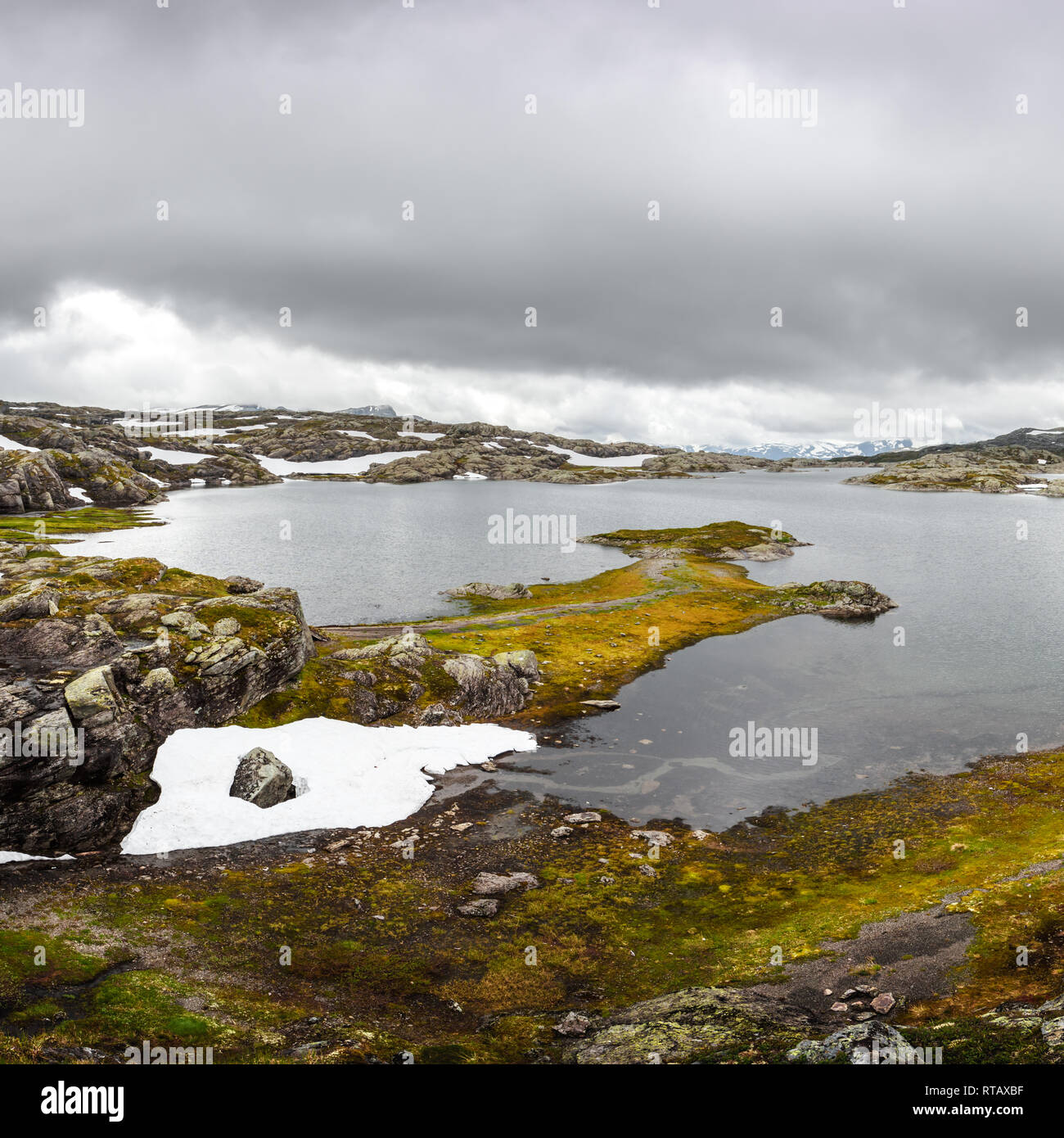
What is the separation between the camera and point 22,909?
2275cm

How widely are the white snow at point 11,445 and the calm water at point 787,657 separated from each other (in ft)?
263

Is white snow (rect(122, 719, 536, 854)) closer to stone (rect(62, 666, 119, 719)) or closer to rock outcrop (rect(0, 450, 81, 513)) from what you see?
stone (rect(62, 666, 119, 719))

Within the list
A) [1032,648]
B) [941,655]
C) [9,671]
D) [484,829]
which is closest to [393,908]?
[484,829]

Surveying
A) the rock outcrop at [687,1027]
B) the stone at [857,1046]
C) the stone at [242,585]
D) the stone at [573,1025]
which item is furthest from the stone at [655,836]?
the stone at [242,585]

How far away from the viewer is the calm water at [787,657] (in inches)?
1590

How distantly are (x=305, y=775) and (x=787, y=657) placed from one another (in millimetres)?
47016

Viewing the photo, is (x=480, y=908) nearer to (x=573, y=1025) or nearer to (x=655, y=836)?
(x=573, y=1025)

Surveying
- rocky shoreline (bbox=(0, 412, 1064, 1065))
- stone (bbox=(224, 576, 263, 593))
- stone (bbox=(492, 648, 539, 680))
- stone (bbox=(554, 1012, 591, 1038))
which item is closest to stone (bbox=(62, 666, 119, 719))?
rocky shoreline (bbox=(0, 412, 1064, 1065))

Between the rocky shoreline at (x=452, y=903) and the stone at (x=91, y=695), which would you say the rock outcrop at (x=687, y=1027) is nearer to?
the rocky shoreline at (x=452, y=903)

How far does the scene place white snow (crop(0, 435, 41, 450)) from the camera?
18475cm

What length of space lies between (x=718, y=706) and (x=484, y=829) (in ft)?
82.6

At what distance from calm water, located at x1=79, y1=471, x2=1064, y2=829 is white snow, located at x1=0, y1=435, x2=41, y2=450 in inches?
3152

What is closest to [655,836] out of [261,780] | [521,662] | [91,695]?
[261,780]
